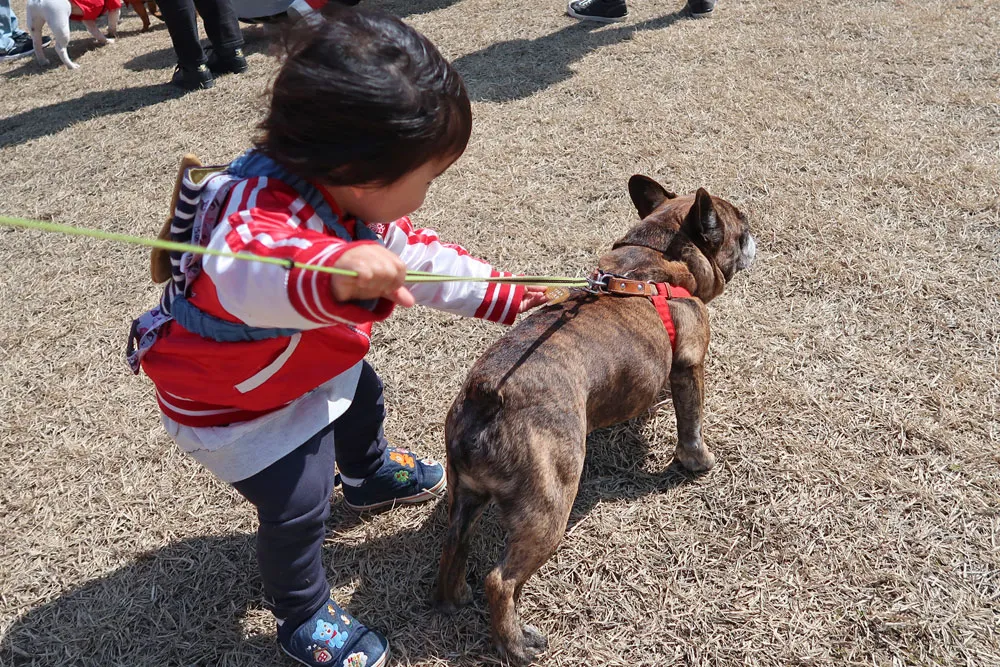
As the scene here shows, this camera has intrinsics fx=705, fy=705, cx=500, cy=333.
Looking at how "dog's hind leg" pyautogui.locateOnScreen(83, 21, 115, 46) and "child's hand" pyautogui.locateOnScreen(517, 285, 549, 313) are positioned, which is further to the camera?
"dog's hind leg" pyautogui.locateOnScreen(83, 21, 115, 46)

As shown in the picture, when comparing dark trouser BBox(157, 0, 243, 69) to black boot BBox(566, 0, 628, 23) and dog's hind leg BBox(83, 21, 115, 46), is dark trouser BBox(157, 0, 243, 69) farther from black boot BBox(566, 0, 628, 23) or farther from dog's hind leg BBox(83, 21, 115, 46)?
black boot BBox(566, 0, 628, 23)

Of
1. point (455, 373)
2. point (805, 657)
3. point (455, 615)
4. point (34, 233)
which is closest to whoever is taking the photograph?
point (805, 657)

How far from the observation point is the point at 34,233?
4891 millimetres

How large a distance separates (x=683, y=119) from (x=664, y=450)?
3178mm

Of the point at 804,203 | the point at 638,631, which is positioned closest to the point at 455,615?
the point at 638,631

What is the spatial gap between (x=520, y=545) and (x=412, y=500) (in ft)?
2.52

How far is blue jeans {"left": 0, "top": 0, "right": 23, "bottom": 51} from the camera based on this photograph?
8827mm

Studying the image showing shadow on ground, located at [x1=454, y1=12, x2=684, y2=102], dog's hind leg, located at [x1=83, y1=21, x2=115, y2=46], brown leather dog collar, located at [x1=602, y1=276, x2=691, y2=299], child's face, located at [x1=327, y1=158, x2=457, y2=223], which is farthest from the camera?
dog's hind leg, located at [x1=83, y1=21, x2=115, y2=46]

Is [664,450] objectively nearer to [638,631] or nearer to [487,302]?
[638,631]

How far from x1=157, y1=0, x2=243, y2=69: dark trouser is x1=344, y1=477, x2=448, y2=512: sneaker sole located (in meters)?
5.56

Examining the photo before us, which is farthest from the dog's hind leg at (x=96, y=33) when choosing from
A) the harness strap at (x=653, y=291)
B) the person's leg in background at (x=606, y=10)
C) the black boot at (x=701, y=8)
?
the harness strap at (x=653, y=291)

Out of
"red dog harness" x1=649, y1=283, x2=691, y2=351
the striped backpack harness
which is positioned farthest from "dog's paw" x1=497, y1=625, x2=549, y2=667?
the striped backpack harness

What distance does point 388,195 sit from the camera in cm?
175

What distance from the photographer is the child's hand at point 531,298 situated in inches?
96.2
